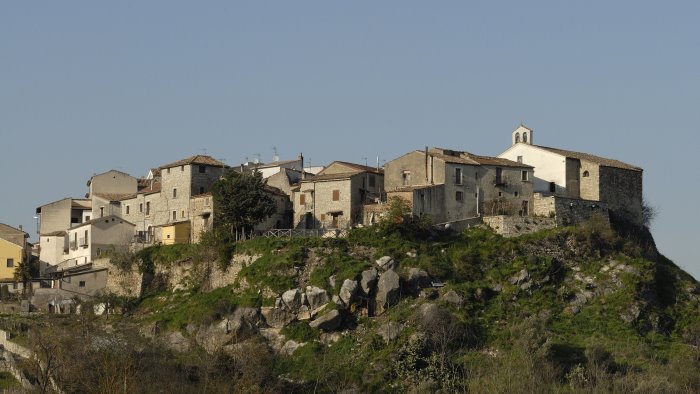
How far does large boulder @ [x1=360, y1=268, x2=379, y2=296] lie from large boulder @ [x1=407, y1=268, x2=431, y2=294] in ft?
5.89

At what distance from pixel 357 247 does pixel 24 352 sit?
18.4 m

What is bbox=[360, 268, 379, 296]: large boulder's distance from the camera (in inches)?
3169

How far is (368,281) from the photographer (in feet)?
265

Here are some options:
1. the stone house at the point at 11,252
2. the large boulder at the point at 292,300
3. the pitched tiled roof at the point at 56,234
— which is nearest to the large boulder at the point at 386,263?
the large boulder at the point at 292,300

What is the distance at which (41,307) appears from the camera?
294 ft

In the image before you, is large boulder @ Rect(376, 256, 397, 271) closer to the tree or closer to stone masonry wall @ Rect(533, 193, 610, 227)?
the tree

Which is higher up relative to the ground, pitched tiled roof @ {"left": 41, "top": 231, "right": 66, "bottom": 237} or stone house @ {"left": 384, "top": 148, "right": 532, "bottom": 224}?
stone house @ {"left": 384, "top": 148, "right": 532, "bottom": 224}

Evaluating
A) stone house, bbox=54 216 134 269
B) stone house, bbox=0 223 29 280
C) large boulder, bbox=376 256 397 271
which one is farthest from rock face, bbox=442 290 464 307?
stone house, bbox=0 223 29 280

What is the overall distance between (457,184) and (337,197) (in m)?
6.95

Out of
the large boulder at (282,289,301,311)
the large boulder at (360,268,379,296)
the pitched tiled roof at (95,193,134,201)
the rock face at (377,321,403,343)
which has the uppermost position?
the pitched tiled roof at (95,193,134,201)

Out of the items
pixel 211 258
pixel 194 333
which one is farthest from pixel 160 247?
pixel 194 333

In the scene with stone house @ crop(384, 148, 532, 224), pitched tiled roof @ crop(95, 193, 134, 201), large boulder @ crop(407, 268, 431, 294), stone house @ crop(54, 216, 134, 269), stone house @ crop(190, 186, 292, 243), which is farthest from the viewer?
pitched tiled roof @ crop(95, 193, 134, 201)

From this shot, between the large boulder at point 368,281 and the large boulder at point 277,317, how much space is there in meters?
3.96

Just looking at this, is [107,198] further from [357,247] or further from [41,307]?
[357,247]
